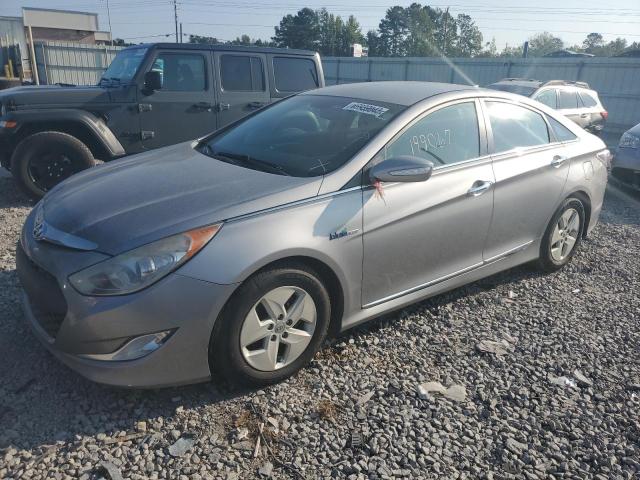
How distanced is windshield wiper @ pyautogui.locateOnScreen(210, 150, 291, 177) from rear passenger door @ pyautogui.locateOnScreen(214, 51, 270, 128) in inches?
140

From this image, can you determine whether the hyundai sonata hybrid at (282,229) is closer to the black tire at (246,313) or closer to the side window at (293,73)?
the black tire at (246,313)

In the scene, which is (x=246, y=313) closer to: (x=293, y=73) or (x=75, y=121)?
(x=75, y=121)

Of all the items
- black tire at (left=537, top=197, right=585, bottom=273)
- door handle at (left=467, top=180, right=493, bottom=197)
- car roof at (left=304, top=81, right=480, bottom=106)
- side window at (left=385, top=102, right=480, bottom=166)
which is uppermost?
car roof at (left=304, top=81, right=480, bottom=106)

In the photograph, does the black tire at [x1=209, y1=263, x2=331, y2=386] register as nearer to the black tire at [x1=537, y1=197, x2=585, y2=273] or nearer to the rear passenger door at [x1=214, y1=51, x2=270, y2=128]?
the black tire at [x1=537, y1=197, x2=585, y2=273]

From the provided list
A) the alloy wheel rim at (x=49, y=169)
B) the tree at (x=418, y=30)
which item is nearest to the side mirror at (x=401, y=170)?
the alloy wheel rim at (x=49, y=169)

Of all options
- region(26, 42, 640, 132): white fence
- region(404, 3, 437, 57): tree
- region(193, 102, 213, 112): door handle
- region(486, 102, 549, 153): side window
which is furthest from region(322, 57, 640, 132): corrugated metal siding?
region(404, 3, 437, 57): tree

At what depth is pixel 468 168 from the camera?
3.58 m

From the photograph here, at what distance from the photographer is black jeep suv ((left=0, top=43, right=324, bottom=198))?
5848 millimetres

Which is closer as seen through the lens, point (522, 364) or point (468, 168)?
point (522, 364)

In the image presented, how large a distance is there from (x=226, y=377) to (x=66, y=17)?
55321mm

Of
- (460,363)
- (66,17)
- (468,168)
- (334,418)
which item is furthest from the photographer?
(66,17)

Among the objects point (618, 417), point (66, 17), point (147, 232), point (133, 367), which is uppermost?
point (66, 17)

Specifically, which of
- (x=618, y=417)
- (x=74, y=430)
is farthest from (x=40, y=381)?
(x=618, y=417)

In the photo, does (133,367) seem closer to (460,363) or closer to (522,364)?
(460,363)
